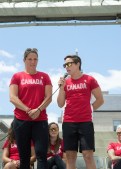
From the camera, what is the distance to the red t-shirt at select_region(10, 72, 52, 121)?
3308 mm

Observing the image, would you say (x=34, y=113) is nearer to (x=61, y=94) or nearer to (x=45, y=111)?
(x=45, y=111)

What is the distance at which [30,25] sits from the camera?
7219 millimetres

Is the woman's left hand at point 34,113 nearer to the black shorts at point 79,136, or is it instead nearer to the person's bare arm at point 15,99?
the person's bare arm at point 15,99

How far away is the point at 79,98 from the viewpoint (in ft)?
11.7

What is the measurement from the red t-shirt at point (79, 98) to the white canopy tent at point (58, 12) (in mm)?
3456

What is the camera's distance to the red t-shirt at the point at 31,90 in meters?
3.31

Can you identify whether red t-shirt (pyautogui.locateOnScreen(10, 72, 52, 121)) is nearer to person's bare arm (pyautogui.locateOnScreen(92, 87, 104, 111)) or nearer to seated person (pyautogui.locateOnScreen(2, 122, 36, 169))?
person's bare arm (pyautogui.locateOnScreen(92, 87, 104, 111))

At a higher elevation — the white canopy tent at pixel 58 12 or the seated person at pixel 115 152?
the white canopy tent at pixel 58 12

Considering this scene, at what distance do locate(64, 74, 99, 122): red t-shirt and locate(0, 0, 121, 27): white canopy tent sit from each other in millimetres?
3456

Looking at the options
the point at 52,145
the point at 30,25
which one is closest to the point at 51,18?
the point at 30,25

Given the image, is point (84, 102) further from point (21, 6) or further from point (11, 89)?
point (21, 6)

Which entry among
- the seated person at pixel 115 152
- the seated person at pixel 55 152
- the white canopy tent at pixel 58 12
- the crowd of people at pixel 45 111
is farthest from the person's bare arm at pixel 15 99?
the white canopy tent at pixel 58 12

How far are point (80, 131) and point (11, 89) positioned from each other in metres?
0.80

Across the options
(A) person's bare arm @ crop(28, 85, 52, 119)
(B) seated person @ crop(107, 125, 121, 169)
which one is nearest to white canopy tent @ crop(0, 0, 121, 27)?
(B) seated person @ crop(107, 125, 121, 169)
